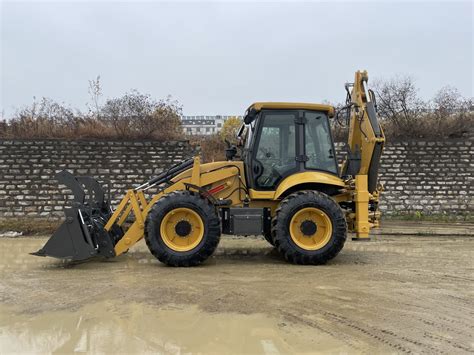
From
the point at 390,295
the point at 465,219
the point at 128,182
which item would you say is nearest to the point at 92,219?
the point at 390,295

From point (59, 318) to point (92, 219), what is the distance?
249 centimetres

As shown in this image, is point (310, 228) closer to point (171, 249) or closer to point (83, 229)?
point (171, 249)

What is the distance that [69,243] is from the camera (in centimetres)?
601

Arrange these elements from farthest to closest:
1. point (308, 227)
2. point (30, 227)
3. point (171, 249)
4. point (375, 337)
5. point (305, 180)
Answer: point (30, 227) → point (305, 180) → point (308, 227) → point (171, 249) → point (375, 337)

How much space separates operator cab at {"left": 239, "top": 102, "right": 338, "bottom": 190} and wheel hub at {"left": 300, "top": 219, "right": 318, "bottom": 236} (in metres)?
0.77

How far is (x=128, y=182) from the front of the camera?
1231 cm

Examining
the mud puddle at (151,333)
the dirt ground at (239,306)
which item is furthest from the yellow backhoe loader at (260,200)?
the mud puddle at (151,333)

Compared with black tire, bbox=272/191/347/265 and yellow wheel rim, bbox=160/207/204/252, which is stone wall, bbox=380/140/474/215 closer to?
black tire, bbox=272/191/347/265

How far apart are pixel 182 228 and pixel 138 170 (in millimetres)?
6428

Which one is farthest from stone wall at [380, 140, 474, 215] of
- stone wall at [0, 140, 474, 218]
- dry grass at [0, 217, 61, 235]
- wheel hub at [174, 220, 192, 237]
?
dry grass at [0, 217, 61, 235]

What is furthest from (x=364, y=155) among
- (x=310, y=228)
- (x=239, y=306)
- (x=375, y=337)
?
(x=375, y=337)

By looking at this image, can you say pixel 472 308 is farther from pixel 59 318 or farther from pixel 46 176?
pixel 46 176

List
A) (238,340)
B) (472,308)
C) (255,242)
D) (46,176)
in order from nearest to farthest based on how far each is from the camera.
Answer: (238,340)
(472,308)
(255,242)
(46,176)

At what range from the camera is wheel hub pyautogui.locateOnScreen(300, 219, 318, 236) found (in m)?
6.42
